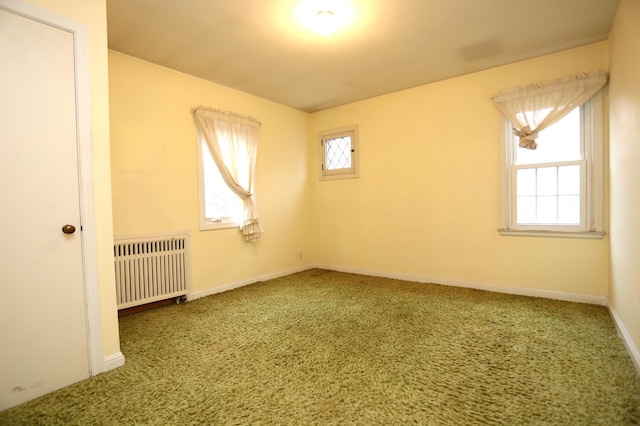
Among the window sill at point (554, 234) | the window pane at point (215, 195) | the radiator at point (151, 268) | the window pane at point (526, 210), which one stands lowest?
the radiator at point (151, 268)

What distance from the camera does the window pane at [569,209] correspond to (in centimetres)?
313

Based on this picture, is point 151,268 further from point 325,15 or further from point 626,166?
point 626,166

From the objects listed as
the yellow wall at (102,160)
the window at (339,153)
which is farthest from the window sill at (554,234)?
the yellow wall at (102,160)

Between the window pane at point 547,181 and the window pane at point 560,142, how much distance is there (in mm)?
103

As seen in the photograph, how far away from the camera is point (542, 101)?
3.19 meters

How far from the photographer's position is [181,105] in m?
3.52

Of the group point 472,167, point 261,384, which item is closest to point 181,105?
point 261,384

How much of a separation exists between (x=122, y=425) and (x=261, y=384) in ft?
2.30

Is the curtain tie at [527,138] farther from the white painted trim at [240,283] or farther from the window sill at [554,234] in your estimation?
the white painted trim at [240,283]

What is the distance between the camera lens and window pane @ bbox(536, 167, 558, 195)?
10.6 ft

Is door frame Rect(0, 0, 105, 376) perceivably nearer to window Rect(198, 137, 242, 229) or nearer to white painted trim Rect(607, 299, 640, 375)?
window Rect(198, 137, 242, 229)

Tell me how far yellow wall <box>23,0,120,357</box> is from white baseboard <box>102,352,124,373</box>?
0.02 m

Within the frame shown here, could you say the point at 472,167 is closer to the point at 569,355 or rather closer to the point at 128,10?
the point at 569,355

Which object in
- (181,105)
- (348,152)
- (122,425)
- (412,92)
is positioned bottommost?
(122,425)
